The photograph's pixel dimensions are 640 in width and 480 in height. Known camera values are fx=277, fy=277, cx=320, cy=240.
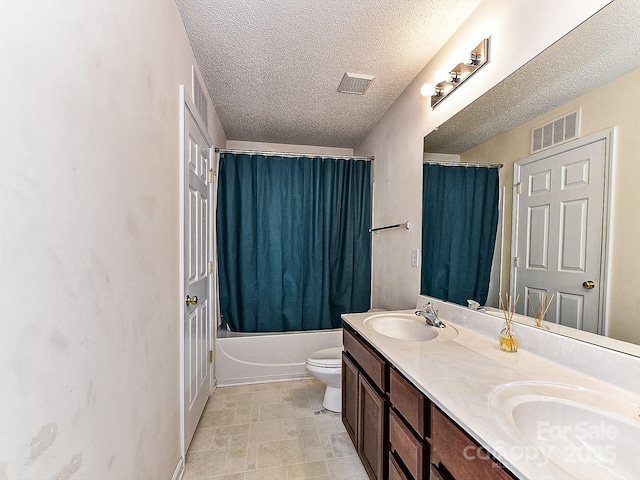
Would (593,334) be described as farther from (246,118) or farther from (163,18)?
(246,118)

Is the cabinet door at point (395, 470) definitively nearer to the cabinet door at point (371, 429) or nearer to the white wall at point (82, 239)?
the cabinet door at point (371, 429)

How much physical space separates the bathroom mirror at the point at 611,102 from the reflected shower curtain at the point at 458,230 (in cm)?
31

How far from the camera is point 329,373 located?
1906 millimetres

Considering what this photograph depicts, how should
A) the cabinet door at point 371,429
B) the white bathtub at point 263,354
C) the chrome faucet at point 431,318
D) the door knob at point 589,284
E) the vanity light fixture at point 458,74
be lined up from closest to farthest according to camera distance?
1. the door knob at point 589,284
2. the cabinet door at point 371,429
3. the vanity light fixture at point 458,74
4. the chrome faucet at point 431,318
5. the white bathtub at point 263,354

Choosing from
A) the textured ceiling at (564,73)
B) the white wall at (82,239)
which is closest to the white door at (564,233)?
the textured ceiling at (564,73)

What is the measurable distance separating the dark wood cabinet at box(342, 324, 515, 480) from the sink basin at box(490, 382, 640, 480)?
0.42 ft

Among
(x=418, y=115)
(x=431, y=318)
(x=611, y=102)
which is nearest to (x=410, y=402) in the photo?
(x=431, y=318)

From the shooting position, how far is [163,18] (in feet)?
3.90

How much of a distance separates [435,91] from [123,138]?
5.33 feet

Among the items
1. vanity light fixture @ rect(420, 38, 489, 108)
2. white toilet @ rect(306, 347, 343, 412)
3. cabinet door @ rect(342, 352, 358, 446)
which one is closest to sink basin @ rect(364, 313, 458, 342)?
cabinet door @ rect(342, 352, 358, 446)

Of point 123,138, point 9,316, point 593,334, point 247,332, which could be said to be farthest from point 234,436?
point 593,334

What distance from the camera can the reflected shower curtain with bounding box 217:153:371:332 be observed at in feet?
8.52

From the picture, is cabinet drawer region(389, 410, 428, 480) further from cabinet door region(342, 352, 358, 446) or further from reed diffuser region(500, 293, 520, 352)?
reed diffuser region(500, 293, 520, 352)

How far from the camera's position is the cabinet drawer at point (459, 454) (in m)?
0.62
